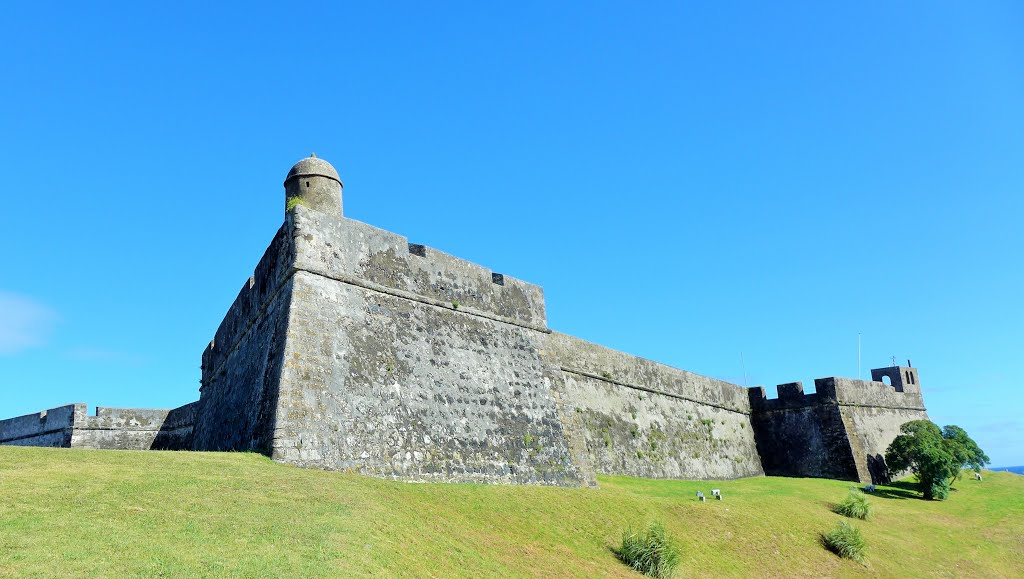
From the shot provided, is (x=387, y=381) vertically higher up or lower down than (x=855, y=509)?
higher up

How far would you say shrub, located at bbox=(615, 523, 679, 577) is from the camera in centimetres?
1373

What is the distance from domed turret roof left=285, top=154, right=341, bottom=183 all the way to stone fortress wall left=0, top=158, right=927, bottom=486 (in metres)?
0.04

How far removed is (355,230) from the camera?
1797 cm

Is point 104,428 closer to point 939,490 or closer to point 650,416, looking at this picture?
point 650,416

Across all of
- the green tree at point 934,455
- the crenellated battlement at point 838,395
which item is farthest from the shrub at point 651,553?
the crenellated battlement at point 838,395

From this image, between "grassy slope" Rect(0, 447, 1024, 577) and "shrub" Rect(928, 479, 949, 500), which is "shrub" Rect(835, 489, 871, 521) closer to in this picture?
"grassy slope" Rect(0, 447, 1024, 577)

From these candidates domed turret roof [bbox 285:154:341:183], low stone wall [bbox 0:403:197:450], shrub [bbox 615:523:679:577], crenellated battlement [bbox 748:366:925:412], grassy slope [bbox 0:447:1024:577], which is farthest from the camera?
crenellated battlement [bbox 748:366:925:412]

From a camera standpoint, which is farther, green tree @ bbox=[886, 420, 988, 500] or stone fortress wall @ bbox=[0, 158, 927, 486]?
green tree @ bbox=[886, 420, 988, 500]

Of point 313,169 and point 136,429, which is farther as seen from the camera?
point 136,429

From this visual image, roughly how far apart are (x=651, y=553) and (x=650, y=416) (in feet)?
50.2

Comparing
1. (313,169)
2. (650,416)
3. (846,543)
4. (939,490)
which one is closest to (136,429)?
(313,169)

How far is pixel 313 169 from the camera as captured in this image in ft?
63.5

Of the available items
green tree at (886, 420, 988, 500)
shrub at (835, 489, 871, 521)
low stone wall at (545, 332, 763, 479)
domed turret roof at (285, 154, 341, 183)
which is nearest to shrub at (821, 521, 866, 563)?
shrub at (835, 489, 871, 521)

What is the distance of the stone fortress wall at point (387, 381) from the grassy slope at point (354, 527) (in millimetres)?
1243
